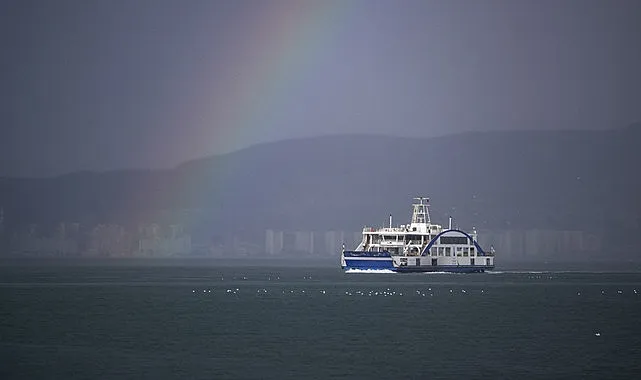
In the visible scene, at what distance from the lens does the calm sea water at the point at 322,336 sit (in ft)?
274

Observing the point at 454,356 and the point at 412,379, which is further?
the point at 454,356

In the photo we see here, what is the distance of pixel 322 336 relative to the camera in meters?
107

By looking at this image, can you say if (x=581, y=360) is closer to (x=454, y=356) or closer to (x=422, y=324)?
(x=454, y=356)

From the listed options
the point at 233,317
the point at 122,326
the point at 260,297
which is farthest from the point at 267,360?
the point at 260,297

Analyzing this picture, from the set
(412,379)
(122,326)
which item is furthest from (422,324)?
(412,379)

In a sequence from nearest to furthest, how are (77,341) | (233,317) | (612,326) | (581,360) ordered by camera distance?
(581,360)
(77,341)
(612,326)
(233,317)

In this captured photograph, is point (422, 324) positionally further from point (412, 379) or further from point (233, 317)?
point (412, 379)

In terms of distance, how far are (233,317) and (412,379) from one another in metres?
51.8

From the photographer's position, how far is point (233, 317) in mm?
128750

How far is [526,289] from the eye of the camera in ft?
626

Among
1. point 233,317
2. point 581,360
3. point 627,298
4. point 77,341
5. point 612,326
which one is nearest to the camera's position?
point 581,360

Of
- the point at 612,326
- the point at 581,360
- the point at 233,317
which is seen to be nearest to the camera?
the point at 581,360

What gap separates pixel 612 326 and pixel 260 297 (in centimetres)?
6288

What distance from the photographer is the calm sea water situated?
83.6m
